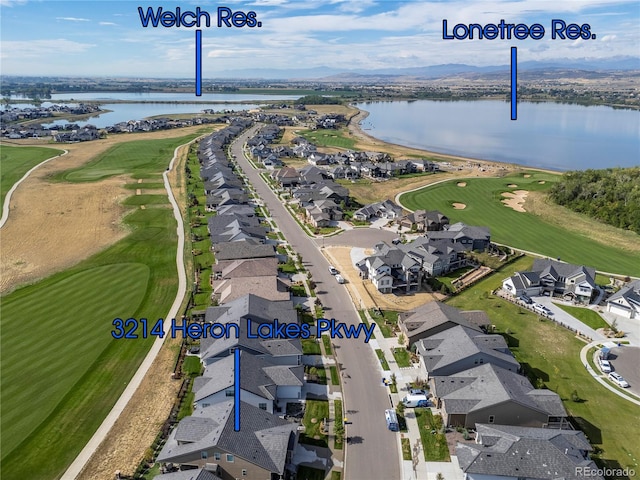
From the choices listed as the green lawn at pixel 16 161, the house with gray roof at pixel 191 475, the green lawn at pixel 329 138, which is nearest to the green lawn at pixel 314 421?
the house with gray roof at pixel 191 475

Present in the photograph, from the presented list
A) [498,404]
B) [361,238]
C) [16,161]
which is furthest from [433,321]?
[16,161]

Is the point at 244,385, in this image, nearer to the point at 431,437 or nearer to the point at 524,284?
the point at 431,437

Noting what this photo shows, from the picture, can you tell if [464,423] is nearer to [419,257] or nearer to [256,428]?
[256,428]

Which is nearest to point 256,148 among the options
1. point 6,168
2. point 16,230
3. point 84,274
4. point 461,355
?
point 6,168

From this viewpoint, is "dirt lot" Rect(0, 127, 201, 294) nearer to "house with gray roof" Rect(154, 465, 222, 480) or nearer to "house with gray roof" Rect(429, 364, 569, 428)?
"house with gray roof" Rect(154, 465, 222, 480)

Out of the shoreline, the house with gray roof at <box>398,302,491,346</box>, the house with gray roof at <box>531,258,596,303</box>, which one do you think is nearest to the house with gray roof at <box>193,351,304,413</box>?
the house with gray roof at <box>398,302,491,346</box>
